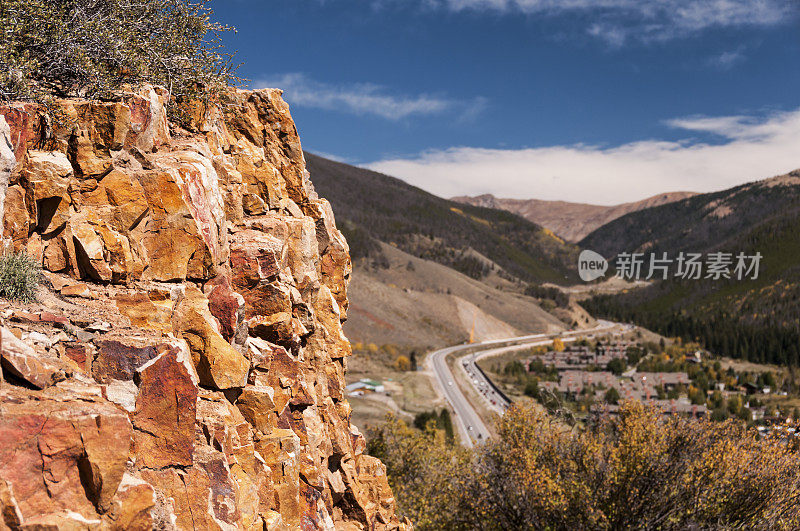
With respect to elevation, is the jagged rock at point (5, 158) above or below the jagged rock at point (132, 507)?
above

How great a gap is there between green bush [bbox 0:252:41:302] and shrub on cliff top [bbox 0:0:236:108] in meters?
3.62

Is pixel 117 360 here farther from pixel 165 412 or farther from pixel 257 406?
pixel 257 406

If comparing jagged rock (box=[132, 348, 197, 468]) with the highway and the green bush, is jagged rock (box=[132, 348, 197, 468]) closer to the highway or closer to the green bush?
the green bush

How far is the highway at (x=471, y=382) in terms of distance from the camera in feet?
283

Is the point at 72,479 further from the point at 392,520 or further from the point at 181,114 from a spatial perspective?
the point at 392,520

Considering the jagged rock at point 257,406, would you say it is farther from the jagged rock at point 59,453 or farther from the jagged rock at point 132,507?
the jagged rock at point 59,453

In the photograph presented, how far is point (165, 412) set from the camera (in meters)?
7.58

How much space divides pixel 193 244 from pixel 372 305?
150863 millimetres

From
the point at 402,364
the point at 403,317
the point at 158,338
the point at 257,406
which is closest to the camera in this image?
the point at 158,338

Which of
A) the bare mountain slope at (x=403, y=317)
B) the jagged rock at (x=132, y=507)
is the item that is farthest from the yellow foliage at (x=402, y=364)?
the jagged rock at (x=132, y=507)

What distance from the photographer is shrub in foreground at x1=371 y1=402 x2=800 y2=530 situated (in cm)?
1997

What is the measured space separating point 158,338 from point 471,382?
117 m

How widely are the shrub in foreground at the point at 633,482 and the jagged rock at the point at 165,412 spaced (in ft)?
59.7

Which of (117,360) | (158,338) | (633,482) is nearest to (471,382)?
(633,482)
